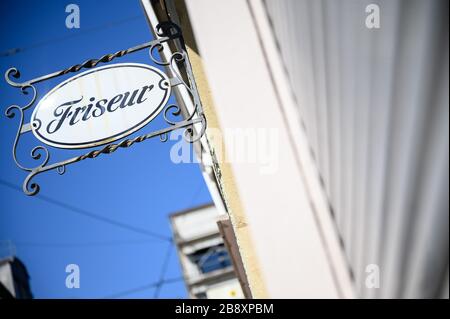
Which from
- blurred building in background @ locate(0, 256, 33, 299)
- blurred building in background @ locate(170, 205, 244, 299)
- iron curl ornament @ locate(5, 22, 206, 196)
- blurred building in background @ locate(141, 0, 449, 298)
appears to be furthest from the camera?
blurred building in background @ locate(0, 256, 33, 299)

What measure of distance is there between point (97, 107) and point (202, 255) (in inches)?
1098

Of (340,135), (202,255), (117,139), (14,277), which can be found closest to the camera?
(340,135)

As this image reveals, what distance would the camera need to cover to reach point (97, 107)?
234 centimetres

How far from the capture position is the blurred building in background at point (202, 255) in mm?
26922

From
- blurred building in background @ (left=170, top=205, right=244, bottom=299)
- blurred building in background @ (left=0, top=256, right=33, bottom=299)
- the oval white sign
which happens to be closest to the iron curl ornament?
the oval white sign

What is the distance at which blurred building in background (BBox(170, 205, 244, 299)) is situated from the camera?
26.9 meters

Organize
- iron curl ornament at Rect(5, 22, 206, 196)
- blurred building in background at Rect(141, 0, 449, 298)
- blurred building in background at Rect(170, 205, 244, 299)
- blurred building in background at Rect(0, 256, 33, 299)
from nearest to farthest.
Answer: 1. blurred building in background at Rect(141, 0, 449, 298)
2. iron curl ornament at Rect(5, 22, 206, 196)
3. blurred building in background at Rect(170, 205, 244, 299)
4. blurred building in background at Rect(0, 256, 33, 299)

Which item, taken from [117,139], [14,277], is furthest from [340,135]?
[14,277]

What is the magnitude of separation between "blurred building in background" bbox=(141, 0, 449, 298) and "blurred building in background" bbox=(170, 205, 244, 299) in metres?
25.4

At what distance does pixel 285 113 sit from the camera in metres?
1.21

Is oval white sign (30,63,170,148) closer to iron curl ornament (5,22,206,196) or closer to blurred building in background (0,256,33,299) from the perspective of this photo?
iron curl ornament (5,22,206,196)

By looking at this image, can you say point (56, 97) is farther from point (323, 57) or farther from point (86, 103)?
point (323, 57)

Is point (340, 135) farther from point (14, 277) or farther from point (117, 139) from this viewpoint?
point (14, 277)
